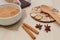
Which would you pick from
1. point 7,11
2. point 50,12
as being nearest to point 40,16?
point 50,12

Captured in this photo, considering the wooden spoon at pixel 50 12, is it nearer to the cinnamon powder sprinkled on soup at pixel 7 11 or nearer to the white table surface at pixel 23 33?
the white table surface at pixel 23 33

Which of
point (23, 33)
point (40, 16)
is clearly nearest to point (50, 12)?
point (40, 16)

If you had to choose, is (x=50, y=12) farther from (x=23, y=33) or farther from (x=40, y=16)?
(x=23, y=33)

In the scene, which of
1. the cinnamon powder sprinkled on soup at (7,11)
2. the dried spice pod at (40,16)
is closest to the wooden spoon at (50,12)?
the dried spice pod at (40,16)

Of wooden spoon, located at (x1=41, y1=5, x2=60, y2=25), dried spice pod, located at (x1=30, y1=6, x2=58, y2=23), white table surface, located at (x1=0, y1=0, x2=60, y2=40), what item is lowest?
white table surface, located at (x1=0, y1=0, x2=60, y2=40)

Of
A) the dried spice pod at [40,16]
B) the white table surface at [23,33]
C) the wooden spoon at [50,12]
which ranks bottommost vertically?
the white table surface at [23,33]

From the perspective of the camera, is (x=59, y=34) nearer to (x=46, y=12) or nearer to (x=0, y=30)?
(x=46, y=12)

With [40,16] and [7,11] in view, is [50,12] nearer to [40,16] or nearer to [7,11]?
[40,16]

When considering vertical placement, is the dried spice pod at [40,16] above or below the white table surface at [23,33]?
above

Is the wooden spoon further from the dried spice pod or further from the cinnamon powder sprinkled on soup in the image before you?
the cinnamon powder sprinkled on soup

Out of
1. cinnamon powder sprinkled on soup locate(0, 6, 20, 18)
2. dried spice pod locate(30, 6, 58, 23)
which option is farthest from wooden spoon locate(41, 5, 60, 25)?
cinnamon powder sprinkled on soup locate(0, 6, 20, 18)
